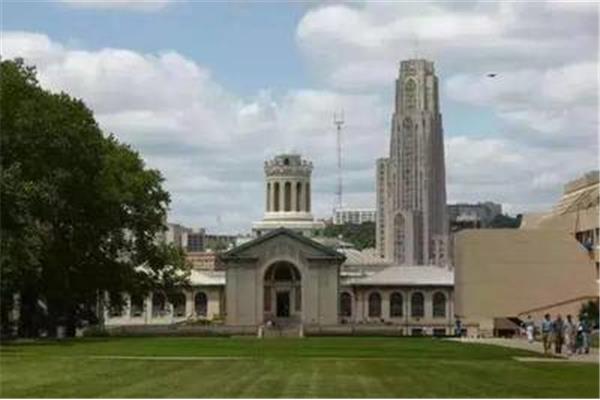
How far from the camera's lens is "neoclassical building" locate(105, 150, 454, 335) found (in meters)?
136

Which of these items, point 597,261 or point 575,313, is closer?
point 575,313

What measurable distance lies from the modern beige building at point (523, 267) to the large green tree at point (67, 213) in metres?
32.7

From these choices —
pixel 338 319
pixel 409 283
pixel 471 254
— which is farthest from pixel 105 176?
pixel 409 283

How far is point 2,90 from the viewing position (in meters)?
64.4

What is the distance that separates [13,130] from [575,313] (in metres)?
54.7

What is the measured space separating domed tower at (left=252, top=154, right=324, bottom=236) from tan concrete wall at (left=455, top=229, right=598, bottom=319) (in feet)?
149

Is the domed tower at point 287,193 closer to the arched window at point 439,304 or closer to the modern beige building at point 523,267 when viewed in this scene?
the arched window at point 439,304

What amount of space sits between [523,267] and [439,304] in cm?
3237

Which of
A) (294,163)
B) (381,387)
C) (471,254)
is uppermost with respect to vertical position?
(294,163)

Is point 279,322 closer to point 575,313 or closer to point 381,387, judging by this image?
point 575,313

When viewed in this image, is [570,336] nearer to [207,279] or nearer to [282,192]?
[207,279]

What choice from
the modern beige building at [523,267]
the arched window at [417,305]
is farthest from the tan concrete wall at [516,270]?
the arched window at [417,305]

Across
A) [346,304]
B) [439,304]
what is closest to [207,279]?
[346,304]

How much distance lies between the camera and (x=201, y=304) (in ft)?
525
